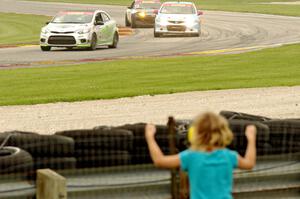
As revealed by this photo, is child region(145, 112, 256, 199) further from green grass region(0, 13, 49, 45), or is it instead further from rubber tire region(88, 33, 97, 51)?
green grass region(0, 13, 49, 45)

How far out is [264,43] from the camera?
3744cm

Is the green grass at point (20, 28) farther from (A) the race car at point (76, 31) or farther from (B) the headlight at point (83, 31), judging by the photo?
(B) the headlight at point (83, 31)

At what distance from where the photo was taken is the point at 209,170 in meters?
5.38

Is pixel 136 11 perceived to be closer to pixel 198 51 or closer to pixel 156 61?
pixel 198 51

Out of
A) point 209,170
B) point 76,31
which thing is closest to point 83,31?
point 76,31

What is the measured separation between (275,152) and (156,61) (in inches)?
789

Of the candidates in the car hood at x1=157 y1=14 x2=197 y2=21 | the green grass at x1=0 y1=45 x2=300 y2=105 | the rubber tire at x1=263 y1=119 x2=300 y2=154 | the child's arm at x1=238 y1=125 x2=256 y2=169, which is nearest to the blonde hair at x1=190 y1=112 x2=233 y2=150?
the child's arm at x1=238 y1=125 x2=256 y2=169

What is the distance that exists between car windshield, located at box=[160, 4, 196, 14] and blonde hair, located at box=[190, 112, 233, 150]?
3601 cm

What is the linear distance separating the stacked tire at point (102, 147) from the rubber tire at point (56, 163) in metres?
0.07

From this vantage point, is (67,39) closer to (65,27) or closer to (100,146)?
(65,27)

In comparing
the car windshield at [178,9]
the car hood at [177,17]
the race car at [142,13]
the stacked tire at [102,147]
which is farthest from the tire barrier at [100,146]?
the race car at [142,13]

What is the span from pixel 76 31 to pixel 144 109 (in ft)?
56.8

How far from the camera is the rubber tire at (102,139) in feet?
24.7

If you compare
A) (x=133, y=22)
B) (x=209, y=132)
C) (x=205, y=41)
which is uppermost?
(x=209, y=132)
